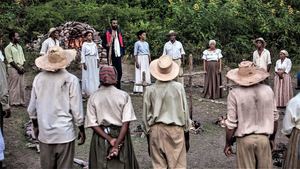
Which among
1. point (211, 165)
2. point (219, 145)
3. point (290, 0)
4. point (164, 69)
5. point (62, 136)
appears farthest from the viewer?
point (290, 0)

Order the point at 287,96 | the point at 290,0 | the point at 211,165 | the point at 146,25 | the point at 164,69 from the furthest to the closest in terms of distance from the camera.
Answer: the point at 290,0 → the point at 146,25 → the point at 287,96 → the point at 211,165 → the point at 164,69

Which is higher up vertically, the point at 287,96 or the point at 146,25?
the point at 146,25

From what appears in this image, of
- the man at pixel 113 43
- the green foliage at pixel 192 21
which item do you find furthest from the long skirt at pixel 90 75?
the green foliage at pixel 192 21

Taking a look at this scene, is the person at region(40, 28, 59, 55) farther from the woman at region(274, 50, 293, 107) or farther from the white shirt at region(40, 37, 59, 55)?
the woman at region(274, 50, 293, 107)

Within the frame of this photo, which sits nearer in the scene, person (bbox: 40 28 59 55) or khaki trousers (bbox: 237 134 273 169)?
khaki trousers (bbox: 237 134 273 169)

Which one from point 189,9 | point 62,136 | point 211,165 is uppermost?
point 189,9

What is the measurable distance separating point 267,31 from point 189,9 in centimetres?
291

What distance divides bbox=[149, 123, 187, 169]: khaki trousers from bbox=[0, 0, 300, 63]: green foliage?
1131cm

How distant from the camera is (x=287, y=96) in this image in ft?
39.9

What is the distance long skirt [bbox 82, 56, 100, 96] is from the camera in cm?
1204

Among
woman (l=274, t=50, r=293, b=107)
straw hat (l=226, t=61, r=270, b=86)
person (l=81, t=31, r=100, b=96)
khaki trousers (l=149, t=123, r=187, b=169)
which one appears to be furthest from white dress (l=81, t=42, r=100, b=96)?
straw hat (l=226, t=61, r=270, b=86)

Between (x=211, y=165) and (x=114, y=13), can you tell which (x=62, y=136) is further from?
(x=114, y=13)

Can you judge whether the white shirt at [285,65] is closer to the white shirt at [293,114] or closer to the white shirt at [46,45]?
the white shirt at [46,45]

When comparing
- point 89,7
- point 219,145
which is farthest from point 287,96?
point 89,7
